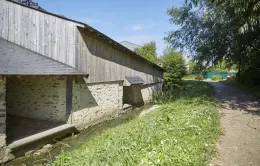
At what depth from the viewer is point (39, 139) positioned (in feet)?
18.3

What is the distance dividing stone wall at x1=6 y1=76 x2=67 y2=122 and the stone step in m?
0.53

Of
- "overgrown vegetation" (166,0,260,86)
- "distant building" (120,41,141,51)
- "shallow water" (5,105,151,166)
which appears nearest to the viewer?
"shallow water" (5,105,151,166)

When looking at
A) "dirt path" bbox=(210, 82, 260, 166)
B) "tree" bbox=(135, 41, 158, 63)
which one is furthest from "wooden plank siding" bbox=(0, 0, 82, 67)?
"tree" bbox=(135, 41, 158, 63)

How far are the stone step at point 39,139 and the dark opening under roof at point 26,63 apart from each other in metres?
1.99

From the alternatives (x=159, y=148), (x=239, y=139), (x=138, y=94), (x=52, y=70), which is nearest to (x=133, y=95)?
(x=138, y=94)

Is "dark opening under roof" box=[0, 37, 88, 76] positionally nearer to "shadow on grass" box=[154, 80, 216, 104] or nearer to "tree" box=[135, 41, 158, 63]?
"shadow on grass" box=[154, 80, 216, 104]

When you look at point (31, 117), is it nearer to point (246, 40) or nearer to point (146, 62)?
point (146, 62)

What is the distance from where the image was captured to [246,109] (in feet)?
24.3

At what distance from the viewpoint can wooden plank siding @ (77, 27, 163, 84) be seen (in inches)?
288

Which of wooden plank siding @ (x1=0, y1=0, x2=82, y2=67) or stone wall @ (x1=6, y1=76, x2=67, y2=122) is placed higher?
wooden plank siding @ (x1=0, y1=0, x2=82, y2=67)

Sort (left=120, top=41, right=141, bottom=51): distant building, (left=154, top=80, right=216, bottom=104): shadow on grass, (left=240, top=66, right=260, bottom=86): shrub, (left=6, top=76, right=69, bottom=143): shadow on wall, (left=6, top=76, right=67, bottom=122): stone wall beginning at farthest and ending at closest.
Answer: (left=120, top=41, right=141, bottom=51): distant building → (left=240, top=66, right=260, bottom=86): shrub → (left=154, top=80, right=216, bottom=104): shadow on grass → (left=6, top=76, right=67, bottom=122): stone wall → (left=6, top=76, right=69, bottom=143): shadow on wall

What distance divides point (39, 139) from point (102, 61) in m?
4.22

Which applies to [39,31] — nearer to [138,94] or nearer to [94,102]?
[94,102]

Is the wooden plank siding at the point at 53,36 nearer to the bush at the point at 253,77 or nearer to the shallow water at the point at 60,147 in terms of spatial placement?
the shallow water at the point at 60,147
